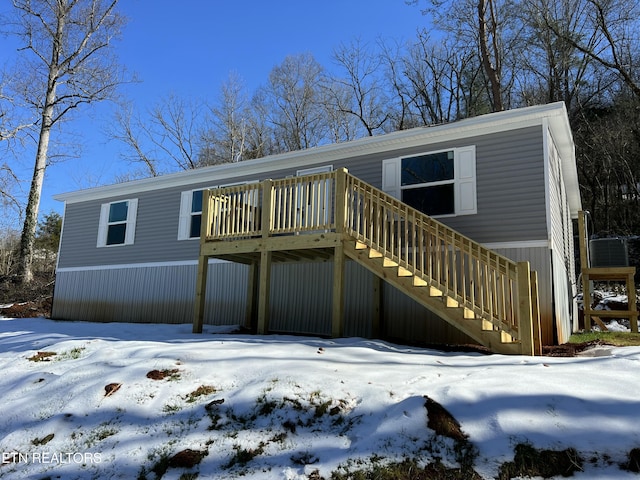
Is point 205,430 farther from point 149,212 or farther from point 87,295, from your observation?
point 87,295

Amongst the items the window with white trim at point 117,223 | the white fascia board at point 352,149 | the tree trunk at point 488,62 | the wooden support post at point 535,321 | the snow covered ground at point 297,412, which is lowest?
the snow covered ground at point 297,412

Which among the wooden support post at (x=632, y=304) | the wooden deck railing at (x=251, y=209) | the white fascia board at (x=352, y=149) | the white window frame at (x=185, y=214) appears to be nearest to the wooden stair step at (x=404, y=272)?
the wooden deck railing at (x=251, y=209)

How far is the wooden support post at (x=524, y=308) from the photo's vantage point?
534 cm

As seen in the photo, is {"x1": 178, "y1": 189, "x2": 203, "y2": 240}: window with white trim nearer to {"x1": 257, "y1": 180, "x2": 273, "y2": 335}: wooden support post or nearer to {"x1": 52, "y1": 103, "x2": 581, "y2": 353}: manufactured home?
{"x1": 52, "y1": 103, "x2": 581, "y2": 353}: manufactured home

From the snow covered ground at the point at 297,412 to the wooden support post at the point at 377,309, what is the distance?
289cm

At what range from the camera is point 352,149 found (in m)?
9.37

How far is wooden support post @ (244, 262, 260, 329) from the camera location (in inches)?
352

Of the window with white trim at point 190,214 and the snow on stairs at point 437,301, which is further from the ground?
the window with white trim at point 190,214

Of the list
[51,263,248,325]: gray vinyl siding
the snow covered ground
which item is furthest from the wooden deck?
[51,263,248,325]: gray vinyl siding

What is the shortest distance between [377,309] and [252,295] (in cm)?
259

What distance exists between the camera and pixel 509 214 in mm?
7691

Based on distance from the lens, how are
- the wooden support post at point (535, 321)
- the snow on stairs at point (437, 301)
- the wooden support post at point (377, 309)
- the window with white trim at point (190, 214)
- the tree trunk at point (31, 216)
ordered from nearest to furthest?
the snow on stairs at point (437, 301) < the wooden support post at point (535, 321) < the wooden support post at point (377, 309) < the window with white trim at point (190, 214) < the tree trunk at point (31, 216)

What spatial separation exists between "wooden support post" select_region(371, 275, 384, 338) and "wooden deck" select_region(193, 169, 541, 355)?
0.08 m

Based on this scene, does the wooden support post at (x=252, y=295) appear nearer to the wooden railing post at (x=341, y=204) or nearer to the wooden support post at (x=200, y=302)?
the wooden support post at (x=200, y=302)
